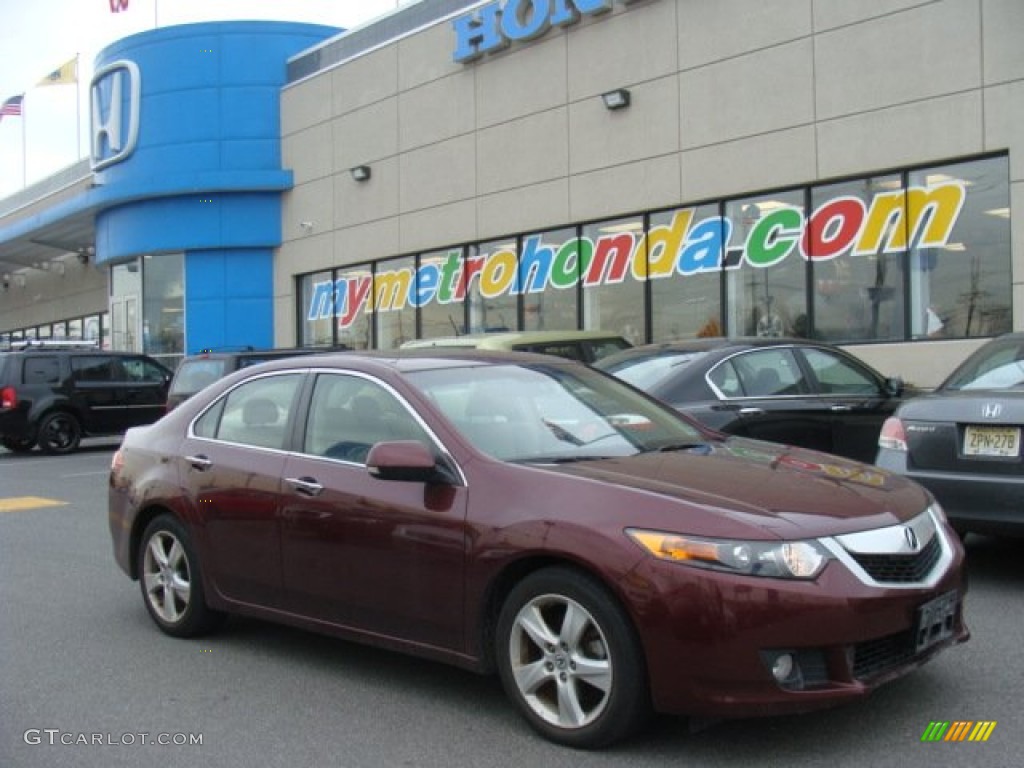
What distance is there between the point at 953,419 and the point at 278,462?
3906mm

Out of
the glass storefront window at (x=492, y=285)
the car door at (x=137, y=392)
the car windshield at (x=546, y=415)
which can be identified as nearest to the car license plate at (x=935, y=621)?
the car windshield at (x=546, y=415)

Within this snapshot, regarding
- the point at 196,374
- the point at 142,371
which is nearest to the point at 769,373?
the point at 196,374

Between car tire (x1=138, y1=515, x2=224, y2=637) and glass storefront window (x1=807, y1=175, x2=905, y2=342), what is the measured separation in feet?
35.6

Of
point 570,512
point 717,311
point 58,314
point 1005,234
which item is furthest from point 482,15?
point 58,314

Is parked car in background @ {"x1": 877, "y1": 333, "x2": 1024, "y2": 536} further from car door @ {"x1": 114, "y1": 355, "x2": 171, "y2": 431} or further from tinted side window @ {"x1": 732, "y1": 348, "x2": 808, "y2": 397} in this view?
car door @ {"x1": 114, "y1": 355, "x2": 171, "y2": 431}

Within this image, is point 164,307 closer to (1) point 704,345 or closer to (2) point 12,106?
(2) point 12,106

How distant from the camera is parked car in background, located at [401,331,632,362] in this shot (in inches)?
444

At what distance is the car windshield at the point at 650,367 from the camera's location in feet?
27.4

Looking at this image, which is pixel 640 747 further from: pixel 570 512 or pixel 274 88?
pixel 274 88

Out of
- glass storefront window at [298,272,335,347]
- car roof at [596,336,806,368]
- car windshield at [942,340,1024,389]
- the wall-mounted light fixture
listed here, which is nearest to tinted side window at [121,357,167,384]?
glass storefront window at [298,272,335,347]

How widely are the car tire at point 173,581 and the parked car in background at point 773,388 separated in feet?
12.5

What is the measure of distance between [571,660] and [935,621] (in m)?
1.38

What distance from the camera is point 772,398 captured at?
841 centimetres

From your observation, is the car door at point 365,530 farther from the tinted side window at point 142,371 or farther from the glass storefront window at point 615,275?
the tinted side window at point 142,371
